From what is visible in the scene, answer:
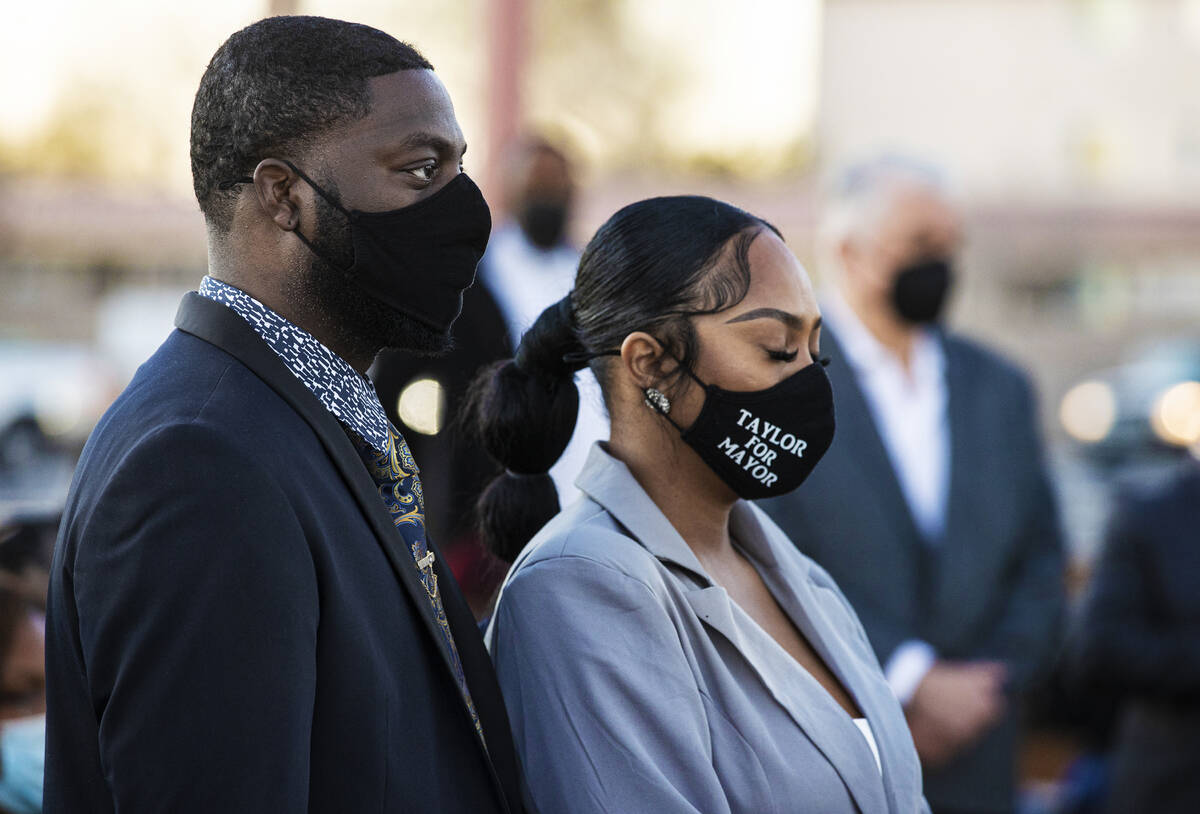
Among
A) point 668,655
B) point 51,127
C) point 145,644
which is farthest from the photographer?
point 51,127

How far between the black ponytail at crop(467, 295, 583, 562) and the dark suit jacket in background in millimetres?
1135

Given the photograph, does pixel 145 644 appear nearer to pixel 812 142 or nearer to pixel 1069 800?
pixel 1069 800

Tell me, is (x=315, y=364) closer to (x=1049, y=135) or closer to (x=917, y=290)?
(x=917, y=290)

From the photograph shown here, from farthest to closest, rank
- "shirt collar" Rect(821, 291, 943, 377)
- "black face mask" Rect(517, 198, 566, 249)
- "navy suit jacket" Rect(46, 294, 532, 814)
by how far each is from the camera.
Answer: "black face mask" Rect(517, 198, 566, 249) → "shirt collar" Rect(821, 291, 943, 377) → "navy suit jacket" Rect(46, 294, 532, 814)

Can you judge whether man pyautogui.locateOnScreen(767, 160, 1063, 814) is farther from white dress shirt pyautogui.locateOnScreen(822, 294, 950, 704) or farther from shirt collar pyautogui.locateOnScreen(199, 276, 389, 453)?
shirt collar pyautogui.locateOnScreen(199, 276, 389, 453)

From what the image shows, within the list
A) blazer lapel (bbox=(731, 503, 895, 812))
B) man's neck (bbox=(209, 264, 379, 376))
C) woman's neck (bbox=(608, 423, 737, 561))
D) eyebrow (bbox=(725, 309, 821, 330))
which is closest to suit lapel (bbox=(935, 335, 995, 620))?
blazer lapel (bbox=(731, 503, 895, 812))

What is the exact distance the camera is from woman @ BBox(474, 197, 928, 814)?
1.80 metres

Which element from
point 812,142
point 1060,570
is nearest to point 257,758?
point 1060,570

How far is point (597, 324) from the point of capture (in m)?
2.11

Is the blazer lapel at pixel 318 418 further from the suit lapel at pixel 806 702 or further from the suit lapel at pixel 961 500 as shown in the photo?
the suit lapel at pixel 961 500

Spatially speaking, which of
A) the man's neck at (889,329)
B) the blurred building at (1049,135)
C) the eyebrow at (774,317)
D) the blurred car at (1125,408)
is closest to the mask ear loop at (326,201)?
the eyebrow at (774,317)

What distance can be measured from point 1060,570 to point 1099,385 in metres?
13.9

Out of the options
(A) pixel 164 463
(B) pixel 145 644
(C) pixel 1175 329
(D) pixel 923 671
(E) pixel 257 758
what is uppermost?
(A) pixel 164 463

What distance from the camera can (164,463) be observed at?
1.35 meters
